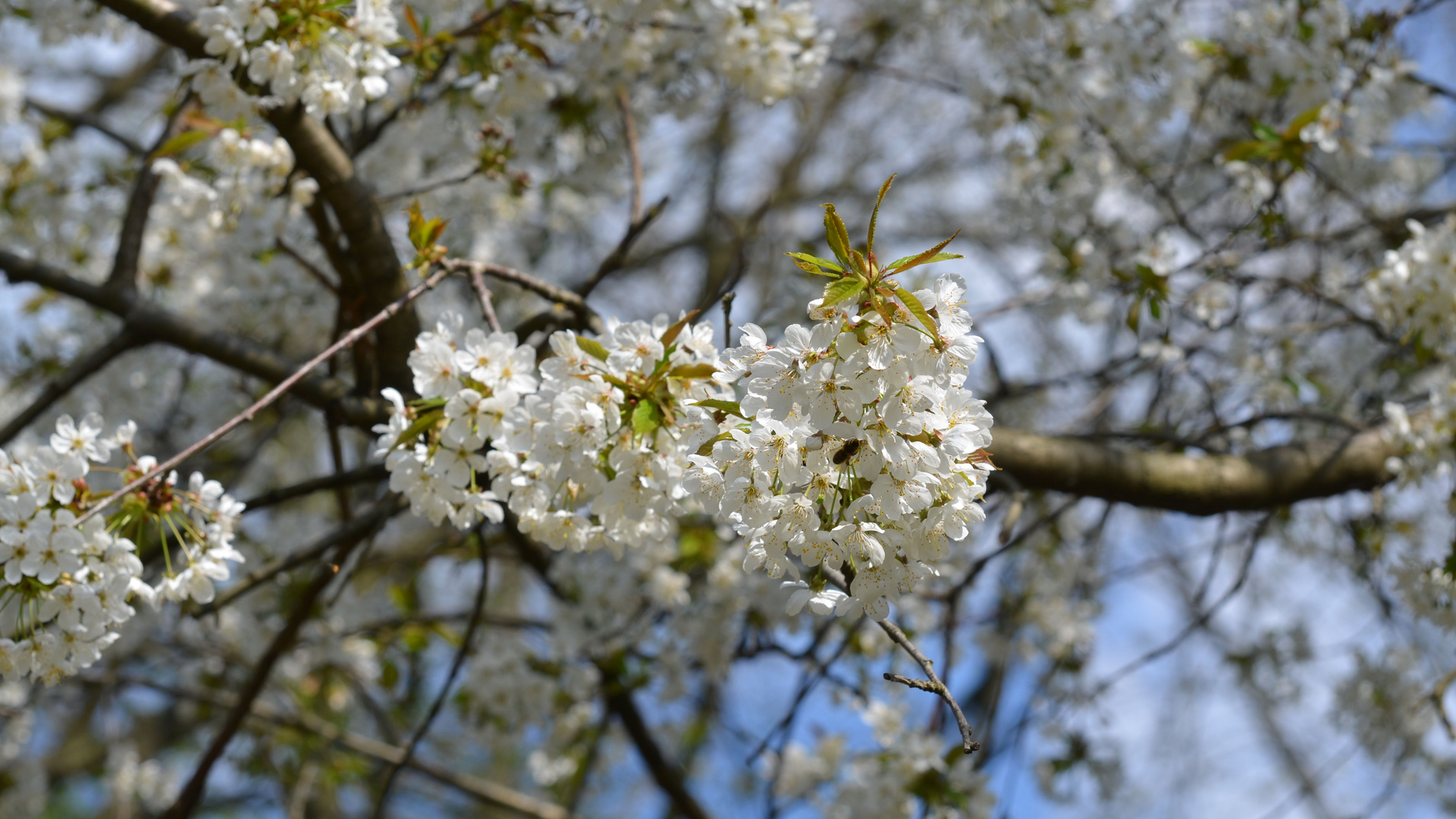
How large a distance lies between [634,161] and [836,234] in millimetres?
1433

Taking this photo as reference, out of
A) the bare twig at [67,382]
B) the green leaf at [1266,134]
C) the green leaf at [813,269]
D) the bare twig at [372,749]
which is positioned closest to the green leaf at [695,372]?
the green leaf at [813,269]

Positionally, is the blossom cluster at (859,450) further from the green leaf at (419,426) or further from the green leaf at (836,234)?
the green leaf at (419,426)

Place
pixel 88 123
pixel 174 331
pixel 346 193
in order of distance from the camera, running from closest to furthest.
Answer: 1. pixel 346 193
2. pixel 174 331
3. pixel 88 123

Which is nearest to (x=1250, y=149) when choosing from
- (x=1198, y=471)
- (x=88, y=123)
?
(x=1198, y=471)

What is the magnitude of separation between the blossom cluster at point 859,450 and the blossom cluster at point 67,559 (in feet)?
2.79

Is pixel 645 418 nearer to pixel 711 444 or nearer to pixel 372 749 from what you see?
pixel 711 444

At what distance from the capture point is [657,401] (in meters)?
1.24

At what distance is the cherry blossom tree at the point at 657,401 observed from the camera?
4.13 feet

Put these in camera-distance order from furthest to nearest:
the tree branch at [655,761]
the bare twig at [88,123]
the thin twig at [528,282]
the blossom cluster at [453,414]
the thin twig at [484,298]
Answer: the tree branch at [655,761]
the bare twig at [88,123]
the thin twig at [528,282]
the thin twig at [484,298]
the blossom cluster at [453,414]

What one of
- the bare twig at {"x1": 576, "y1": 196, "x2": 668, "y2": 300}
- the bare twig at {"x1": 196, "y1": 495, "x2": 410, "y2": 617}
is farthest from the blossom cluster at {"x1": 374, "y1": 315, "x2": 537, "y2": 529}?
the bare twig at {"x1": 576, "y1": 196, "x2": 668, "y2": 300}

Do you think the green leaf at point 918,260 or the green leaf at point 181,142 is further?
the green leaf at point 181,142

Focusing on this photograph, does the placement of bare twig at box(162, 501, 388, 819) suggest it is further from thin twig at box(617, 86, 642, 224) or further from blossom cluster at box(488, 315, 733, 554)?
blossom cluster at box(488, 315, 733, 554)

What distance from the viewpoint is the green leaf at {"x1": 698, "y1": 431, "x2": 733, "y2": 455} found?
1.22m

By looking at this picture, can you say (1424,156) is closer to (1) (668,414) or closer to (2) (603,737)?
(2) (603,737)
